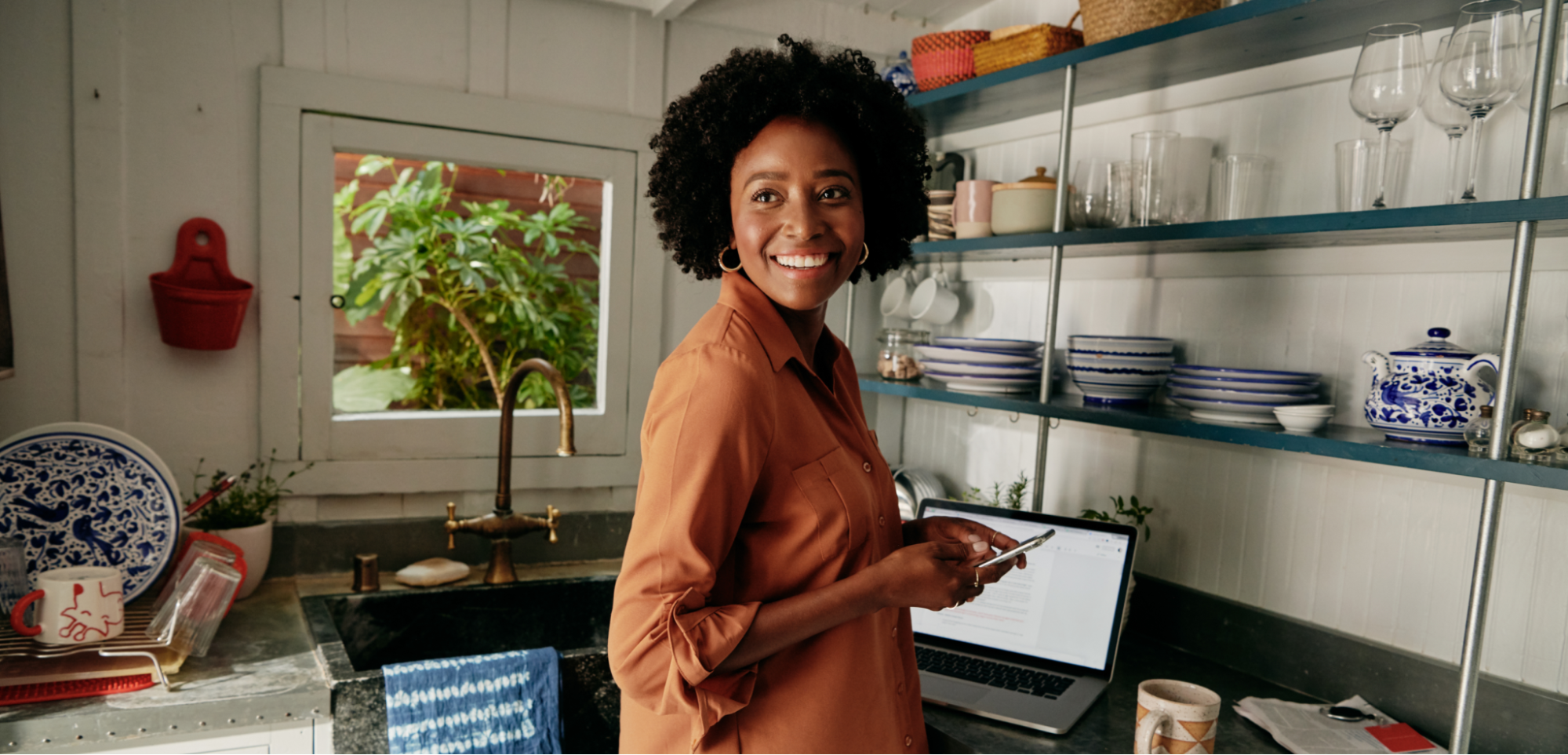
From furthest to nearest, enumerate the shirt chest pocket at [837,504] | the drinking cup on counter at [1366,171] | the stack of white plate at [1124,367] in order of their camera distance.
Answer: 1. the stack of white plate at [1124,367]
2. the drinking cup on counter at [1366,171]
3. the shirt chest pocket at [837,504]

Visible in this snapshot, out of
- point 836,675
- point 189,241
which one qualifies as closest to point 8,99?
point 189,241

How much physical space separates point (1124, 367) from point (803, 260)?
95 centimetres

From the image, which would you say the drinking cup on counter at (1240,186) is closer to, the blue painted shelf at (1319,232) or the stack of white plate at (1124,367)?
the blue painted shelf at (1319,232)

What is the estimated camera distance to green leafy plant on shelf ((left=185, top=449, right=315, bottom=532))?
72.1 inches

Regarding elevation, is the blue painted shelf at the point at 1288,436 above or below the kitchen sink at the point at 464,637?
above

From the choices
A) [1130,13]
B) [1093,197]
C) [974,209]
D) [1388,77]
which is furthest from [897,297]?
[1388,77]

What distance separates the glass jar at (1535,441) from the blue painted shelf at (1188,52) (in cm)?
54

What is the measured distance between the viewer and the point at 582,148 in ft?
7.20

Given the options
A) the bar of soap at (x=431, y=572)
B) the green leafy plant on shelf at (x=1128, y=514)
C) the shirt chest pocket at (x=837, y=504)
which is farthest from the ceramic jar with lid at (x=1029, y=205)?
the bar of soap at (x=431, y=572)

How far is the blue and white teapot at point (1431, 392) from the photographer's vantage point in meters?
1.27

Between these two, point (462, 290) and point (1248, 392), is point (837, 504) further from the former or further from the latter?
point (462, 290)

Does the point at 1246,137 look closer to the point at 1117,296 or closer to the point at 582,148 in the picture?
the point at 1117,296

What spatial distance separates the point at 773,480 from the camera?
909 millimetres

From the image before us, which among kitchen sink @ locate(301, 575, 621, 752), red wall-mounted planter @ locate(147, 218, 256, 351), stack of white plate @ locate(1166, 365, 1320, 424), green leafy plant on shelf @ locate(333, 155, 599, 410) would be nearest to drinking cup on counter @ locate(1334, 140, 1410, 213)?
stack of white plate @ locate(1166, 365, 1320, 424)
